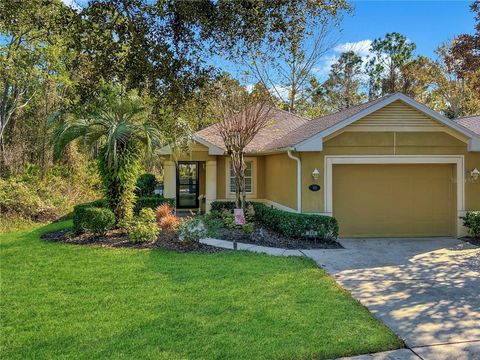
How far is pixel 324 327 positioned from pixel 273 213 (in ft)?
23.7

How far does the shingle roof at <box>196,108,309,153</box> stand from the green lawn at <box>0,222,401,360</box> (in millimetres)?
7392

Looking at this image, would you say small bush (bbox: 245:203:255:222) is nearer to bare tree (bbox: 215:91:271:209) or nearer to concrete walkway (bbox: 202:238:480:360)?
bare tree (bbox: 215:91:271:209)

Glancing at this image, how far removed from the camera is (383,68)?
36.3 meters

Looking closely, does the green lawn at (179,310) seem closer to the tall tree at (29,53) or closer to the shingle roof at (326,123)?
the tall tree at (29,53)

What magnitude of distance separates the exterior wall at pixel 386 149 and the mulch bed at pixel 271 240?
1173 mm

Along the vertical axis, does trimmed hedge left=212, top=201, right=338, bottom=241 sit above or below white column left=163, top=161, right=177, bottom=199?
below

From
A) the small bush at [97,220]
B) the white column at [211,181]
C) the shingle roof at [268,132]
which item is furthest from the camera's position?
the white column at [211,181]

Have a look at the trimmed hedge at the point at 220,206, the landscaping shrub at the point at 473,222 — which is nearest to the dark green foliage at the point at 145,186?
the trimmed hedge at the point at 220,206

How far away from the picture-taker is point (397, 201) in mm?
12234

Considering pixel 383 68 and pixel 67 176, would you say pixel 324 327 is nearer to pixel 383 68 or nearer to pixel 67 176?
pixel 67 176

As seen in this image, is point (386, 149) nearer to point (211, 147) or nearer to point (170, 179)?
point (211, 147)

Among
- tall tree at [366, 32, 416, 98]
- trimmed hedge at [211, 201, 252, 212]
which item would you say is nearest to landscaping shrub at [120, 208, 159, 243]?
trimmed hedge at [211, 201, 252, 212]

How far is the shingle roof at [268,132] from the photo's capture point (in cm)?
1544

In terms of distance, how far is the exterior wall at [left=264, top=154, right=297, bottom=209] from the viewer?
12.4m
